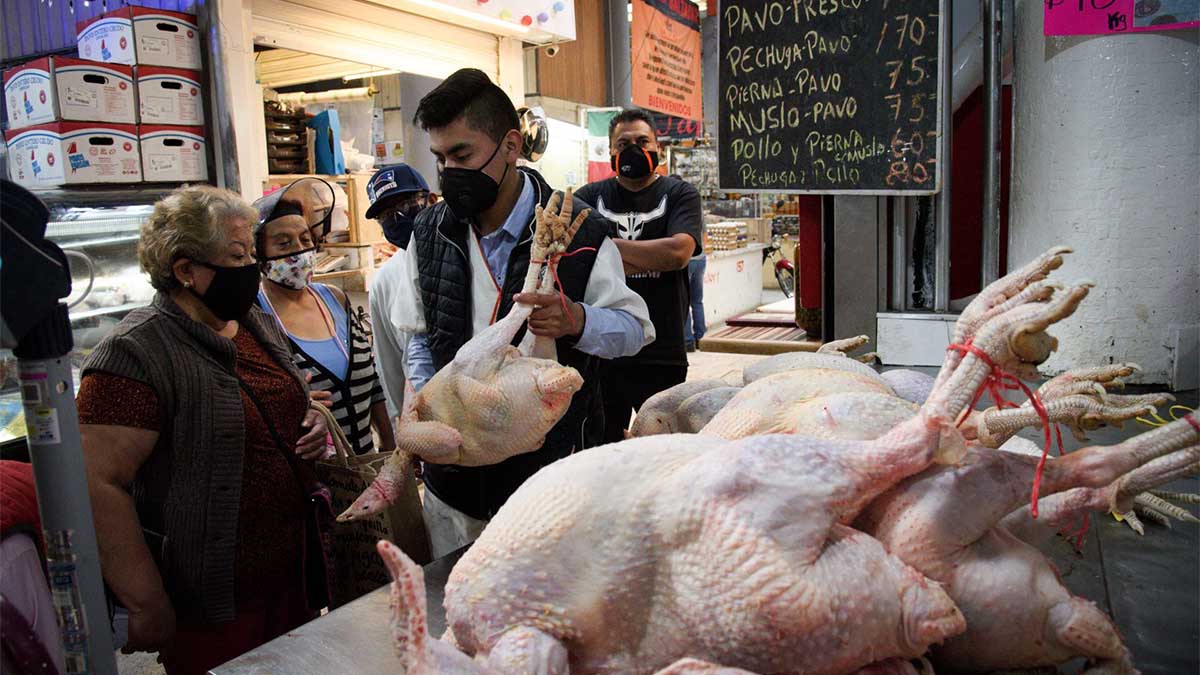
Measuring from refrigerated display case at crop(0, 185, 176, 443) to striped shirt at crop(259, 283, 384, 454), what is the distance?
3.92 feet

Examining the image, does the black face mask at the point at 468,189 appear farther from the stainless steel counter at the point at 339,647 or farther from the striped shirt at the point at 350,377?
the stainless steel counter at the point at 339,647

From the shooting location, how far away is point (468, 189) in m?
2.32

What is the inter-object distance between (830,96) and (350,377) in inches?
87.5

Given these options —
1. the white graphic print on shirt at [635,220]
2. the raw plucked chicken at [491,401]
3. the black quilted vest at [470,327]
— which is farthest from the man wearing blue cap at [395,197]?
the raw plucked chicken at [491,401]

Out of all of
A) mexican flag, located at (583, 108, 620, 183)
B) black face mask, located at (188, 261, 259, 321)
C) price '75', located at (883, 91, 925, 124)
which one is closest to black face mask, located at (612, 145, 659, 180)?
price '75', located at (883, 91, 925, 124)

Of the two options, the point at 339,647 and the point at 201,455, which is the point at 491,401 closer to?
the point at 339,647

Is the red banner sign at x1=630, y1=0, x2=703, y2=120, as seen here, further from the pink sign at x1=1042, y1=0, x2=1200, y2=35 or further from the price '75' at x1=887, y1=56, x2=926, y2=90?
the pink sign at x1=1042, y1=0, x2=1200, y2=35

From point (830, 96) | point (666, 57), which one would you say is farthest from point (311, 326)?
point (666, 57)

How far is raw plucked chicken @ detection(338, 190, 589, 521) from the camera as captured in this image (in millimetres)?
1799

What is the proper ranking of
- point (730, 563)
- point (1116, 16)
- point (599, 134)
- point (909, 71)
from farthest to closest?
point (599, 134) → point (909, 71) → point (1116, 16) → point (730, 563)

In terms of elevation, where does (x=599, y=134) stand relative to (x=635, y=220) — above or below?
above

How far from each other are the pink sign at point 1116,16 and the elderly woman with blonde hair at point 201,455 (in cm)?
258

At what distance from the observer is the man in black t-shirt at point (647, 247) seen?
3.76 m

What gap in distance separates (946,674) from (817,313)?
3.01 metres
